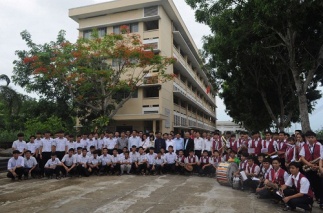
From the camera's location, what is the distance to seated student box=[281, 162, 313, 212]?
636 centimetres

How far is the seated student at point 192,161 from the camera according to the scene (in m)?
12.0

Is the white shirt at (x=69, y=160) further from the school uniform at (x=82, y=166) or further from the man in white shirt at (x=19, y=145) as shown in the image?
the man in white shirt at (x=19, y=145)

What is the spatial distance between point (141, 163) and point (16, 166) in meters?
4.72

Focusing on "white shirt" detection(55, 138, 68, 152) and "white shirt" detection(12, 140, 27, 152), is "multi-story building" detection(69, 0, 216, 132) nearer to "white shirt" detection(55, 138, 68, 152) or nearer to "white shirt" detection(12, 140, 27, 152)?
"white shirt" detection(55, 138, 68, 152)

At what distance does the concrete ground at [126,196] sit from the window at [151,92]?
1593cm

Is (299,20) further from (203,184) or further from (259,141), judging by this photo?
(203,184)

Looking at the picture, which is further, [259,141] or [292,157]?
[259,141]

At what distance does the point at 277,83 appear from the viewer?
52.0 feet

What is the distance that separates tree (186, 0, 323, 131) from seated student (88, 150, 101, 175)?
292 inches

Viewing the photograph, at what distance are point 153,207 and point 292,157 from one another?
4.24 meters

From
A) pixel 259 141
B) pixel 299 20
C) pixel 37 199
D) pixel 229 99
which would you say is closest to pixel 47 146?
pixel 37 199

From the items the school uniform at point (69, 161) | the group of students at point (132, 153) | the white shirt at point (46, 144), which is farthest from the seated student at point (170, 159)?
the white shirt at point (46, 144)

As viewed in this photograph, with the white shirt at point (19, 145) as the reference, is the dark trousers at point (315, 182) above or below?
below

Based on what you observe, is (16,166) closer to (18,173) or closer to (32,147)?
(18,173)
